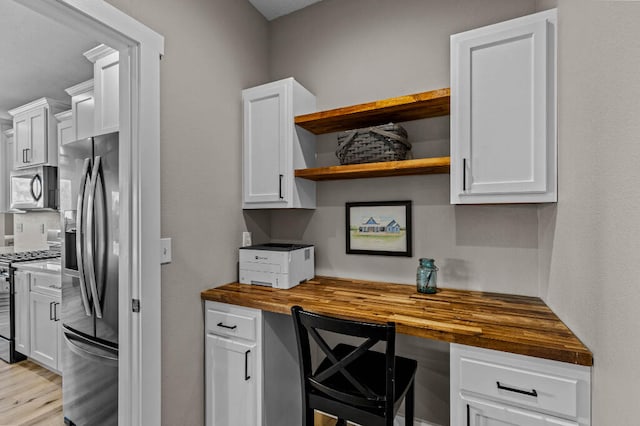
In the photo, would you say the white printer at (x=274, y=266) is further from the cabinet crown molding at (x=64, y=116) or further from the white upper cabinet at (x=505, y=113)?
the cabinet crown molding at (x=64, y=116)

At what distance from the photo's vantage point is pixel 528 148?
1.43m

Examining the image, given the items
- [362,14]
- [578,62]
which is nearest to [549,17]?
[578,62]

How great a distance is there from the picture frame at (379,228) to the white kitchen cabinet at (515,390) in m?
0.82

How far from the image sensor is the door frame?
1492 mm

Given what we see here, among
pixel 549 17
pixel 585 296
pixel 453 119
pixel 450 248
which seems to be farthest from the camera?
pixel 450 248

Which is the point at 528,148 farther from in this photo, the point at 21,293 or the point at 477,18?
the point at 21,293

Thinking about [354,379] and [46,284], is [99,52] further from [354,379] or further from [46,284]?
[354,379]

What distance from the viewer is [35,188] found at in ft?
11.0

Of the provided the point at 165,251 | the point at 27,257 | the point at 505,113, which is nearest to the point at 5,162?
the point at 27,257

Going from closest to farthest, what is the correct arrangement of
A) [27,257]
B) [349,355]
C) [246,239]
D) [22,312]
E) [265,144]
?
[349,355] → [265,144] → [246,239] → [22,312] → [27,257]

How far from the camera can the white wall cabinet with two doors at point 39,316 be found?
2.65 m

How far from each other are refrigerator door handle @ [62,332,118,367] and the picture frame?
1.48m

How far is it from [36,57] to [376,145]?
2.72 m

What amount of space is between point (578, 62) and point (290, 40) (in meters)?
1.84
